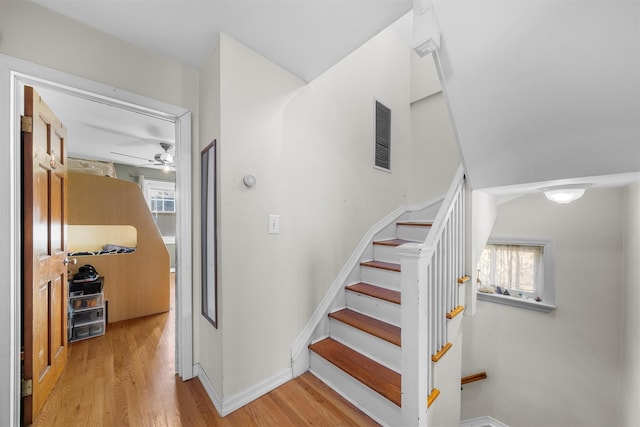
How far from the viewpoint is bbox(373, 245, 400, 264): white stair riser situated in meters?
2.46

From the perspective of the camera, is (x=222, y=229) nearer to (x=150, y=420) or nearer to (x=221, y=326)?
(x=221, y=326)

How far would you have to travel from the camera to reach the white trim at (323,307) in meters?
1.87

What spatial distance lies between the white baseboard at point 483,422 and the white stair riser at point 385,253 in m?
2.42

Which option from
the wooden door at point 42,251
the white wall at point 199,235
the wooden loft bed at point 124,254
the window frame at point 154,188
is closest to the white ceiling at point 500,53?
the white wall at point 199,235

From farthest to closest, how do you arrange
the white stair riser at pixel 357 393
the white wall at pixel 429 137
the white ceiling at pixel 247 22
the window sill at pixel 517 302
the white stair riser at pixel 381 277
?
the white wall at pixel 429 137, the window sill at pixel 517 302, the white stair riser at pixel 381 277, the white stair riser at pixel 357 393, the white ceiling at pixel 247 22

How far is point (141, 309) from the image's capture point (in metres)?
3.03

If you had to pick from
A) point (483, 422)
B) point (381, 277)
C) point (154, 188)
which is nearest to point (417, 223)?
point (381, 277)

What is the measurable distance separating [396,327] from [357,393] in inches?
20.3

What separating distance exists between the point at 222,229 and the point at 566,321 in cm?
348

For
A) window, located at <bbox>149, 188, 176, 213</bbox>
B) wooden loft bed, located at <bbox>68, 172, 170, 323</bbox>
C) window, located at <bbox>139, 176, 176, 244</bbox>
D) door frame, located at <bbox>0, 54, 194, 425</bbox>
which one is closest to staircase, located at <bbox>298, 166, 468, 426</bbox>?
door frame, located at <bbox>0, 54, 194, 425</bbox>

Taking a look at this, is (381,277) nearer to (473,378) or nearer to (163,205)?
(473,378)

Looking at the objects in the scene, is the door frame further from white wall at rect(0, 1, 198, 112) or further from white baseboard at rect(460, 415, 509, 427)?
white baseboard at rect(460, 415, 509, 427)

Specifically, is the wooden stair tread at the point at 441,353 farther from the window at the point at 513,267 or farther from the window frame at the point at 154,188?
the window frame at the point at 154,188

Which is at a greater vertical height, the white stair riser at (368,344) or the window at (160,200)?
the window at (160,200)
